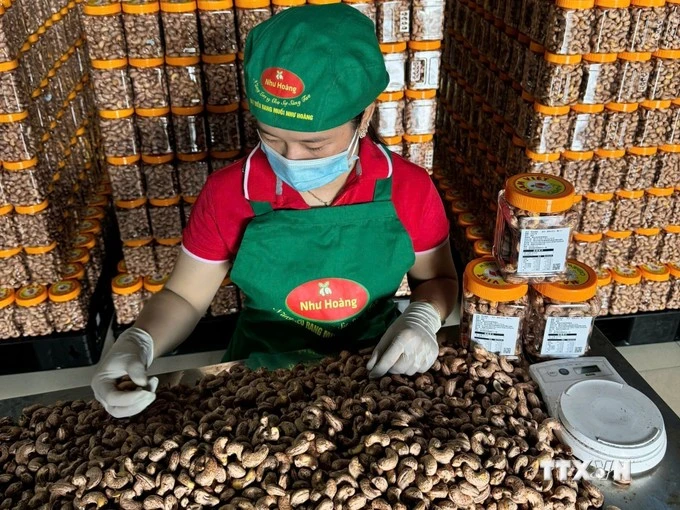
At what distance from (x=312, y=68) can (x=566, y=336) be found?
2.65 ft

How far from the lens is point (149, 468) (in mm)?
1136

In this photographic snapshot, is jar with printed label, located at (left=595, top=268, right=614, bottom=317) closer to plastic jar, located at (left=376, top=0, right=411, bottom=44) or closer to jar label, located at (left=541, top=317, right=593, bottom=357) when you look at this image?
plastic jar, located at (left=376, top=0, right=411, bottom=44)

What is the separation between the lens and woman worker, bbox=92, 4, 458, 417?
1.42m

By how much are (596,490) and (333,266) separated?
79cm

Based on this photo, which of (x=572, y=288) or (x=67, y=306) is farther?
(x=67, y=306)

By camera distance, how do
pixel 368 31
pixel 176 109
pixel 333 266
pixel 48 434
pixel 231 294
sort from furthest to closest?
pixel 231 294 → pixel 176 109 → pixel 333 266 → pixel 368 31 → pixel 48 434

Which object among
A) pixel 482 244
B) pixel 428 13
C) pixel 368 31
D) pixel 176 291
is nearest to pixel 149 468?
pixel 176 291

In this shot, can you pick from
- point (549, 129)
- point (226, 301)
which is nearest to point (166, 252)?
point (226, 301)

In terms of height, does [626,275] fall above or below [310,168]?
below

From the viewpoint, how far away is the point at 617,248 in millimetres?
3145

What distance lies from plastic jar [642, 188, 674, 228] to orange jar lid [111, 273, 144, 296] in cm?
244

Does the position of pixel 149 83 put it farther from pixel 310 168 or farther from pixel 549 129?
pixel 549 129

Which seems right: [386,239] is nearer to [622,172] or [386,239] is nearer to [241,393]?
[241,393]

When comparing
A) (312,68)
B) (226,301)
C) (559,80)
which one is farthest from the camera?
(226,301)
